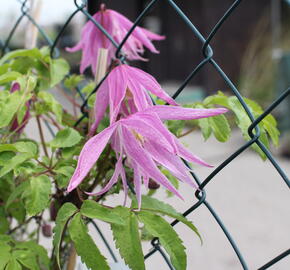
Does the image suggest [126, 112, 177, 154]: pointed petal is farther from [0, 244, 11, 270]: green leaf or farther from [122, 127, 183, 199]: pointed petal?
[0, 244, 11, 270]: green leaf

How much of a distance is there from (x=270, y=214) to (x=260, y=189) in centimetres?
58

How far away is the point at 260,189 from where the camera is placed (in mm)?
3586

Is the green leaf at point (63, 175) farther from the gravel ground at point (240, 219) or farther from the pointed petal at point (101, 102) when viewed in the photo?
the gravel ground at point (240, 219)

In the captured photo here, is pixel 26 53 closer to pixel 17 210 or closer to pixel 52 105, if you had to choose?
pixel 52 105

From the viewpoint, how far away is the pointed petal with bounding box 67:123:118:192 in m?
0.42

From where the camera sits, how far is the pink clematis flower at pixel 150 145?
0.44 metres

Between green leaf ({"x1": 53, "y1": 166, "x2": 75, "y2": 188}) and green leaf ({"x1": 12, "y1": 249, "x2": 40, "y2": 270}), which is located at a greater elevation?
green leaf ({"x1": 53, "y1": 166, "x2": 75, "y2": 188})

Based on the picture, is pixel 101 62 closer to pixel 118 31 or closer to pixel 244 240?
pixel 118 31

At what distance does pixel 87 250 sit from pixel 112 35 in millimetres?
342

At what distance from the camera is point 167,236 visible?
519 millimetres

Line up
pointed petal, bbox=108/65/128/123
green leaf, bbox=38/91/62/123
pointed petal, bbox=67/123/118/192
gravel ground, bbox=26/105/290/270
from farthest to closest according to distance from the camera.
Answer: gravel ground, bbox=26/105/290/270, green leaf, bbox=38/91/62/123, pointed petal, bbox=108/65/128/123, pointed petal, bbox=67/123/118/192

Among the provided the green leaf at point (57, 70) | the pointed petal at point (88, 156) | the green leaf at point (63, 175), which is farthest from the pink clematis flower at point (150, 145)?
the green leaf at point (57, 70)

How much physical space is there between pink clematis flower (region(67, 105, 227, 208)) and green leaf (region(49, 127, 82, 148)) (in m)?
0.12

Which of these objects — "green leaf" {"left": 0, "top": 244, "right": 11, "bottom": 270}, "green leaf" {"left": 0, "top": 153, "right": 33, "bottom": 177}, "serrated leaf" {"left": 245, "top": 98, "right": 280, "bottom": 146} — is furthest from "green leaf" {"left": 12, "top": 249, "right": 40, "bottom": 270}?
"serrated leaf" {"left": 245, "top": 98, "right": 280, "bottom": 146}
